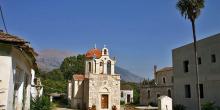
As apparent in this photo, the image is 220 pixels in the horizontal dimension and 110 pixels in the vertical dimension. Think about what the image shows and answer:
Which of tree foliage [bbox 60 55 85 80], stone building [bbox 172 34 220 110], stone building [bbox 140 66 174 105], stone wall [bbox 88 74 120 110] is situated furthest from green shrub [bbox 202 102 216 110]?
tree foliage [bbox 60 55 85 80]

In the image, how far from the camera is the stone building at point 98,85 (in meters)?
43.7

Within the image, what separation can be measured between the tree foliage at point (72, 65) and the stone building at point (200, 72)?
62057 millimetres

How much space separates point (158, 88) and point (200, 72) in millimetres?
28858

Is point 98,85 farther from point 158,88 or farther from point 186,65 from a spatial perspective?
point 186,65

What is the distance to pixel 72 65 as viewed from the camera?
94688 millimetres

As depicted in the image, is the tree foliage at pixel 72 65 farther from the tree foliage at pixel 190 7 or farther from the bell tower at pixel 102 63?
the tree foliage at pixel 190 7

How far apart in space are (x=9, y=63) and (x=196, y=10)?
18.9m

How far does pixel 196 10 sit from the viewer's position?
23.8 meters

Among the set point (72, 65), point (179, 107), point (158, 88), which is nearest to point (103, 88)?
point (158, 88)

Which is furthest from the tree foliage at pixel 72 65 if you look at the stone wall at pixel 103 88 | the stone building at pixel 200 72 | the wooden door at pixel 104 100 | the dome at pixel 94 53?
the stone building at pixel 200 72

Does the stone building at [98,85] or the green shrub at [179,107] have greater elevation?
the stone building at [98,85]

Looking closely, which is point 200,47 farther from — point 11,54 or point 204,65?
point 11,54

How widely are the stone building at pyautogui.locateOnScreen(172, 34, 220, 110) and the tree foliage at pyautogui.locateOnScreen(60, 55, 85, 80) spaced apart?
2443 inches

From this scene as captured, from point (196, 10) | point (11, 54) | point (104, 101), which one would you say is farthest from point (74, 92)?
point (11, 54)
